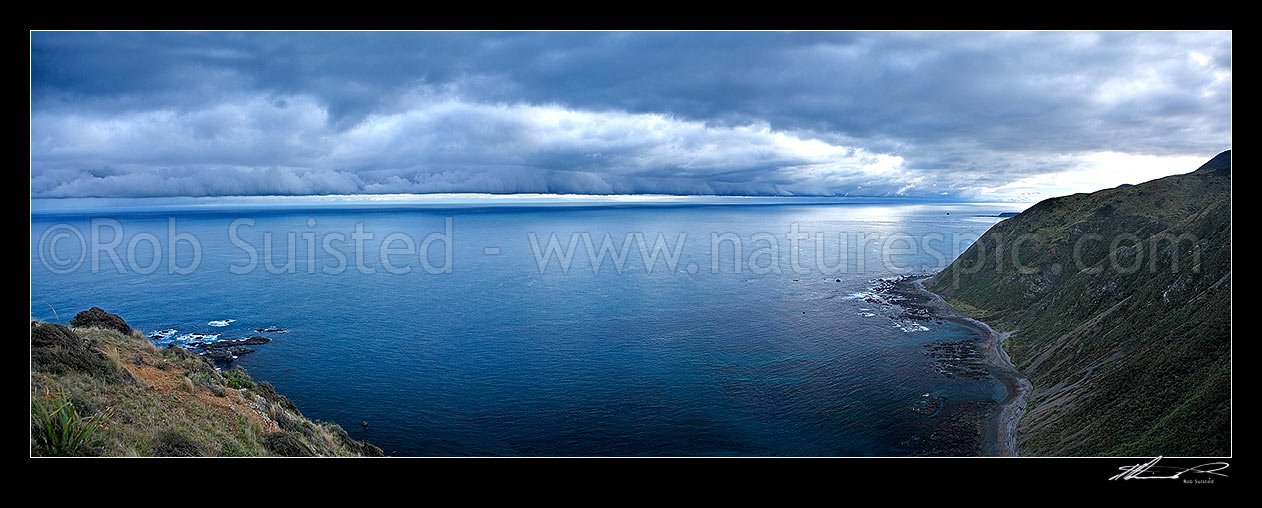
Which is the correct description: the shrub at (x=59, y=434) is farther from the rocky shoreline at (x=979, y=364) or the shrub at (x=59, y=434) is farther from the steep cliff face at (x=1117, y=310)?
the rocky shoreline at (x=979, y=364)

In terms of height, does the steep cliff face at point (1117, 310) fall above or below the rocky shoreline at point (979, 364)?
above

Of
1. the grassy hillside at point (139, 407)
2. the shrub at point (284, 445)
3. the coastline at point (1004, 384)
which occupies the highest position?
the grassy hillside at point (139, 407)

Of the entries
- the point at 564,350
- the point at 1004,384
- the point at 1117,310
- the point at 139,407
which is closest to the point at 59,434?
the point at 139,407

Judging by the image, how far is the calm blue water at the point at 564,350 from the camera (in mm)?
34344

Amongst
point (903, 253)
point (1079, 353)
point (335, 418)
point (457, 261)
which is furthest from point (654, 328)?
point (903, 253)

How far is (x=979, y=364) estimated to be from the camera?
151ft

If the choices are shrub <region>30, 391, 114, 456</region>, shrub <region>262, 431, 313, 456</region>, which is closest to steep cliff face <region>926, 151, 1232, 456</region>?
shrub <region>30, 391, 114, 456</region>

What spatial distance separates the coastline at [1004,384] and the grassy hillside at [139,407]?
3389 centimetres

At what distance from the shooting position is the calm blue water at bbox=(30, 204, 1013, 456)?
113ft

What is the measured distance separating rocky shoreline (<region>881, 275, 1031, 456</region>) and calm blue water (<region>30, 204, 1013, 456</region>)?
6.09 ft

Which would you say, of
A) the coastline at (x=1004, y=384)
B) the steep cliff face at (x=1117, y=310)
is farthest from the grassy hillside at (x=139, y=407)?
the coastline at (x=1004, y=384)

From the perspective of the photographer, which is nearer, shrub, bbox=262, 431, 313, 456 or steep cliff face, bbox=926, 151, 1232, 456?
shrub, bbox=262, 431, 313, 456

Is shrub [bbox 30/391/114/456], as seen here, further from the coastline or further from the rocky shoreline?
the coastline

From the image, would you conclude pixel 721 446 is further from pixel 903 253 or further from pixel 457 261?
pixel 903 253
